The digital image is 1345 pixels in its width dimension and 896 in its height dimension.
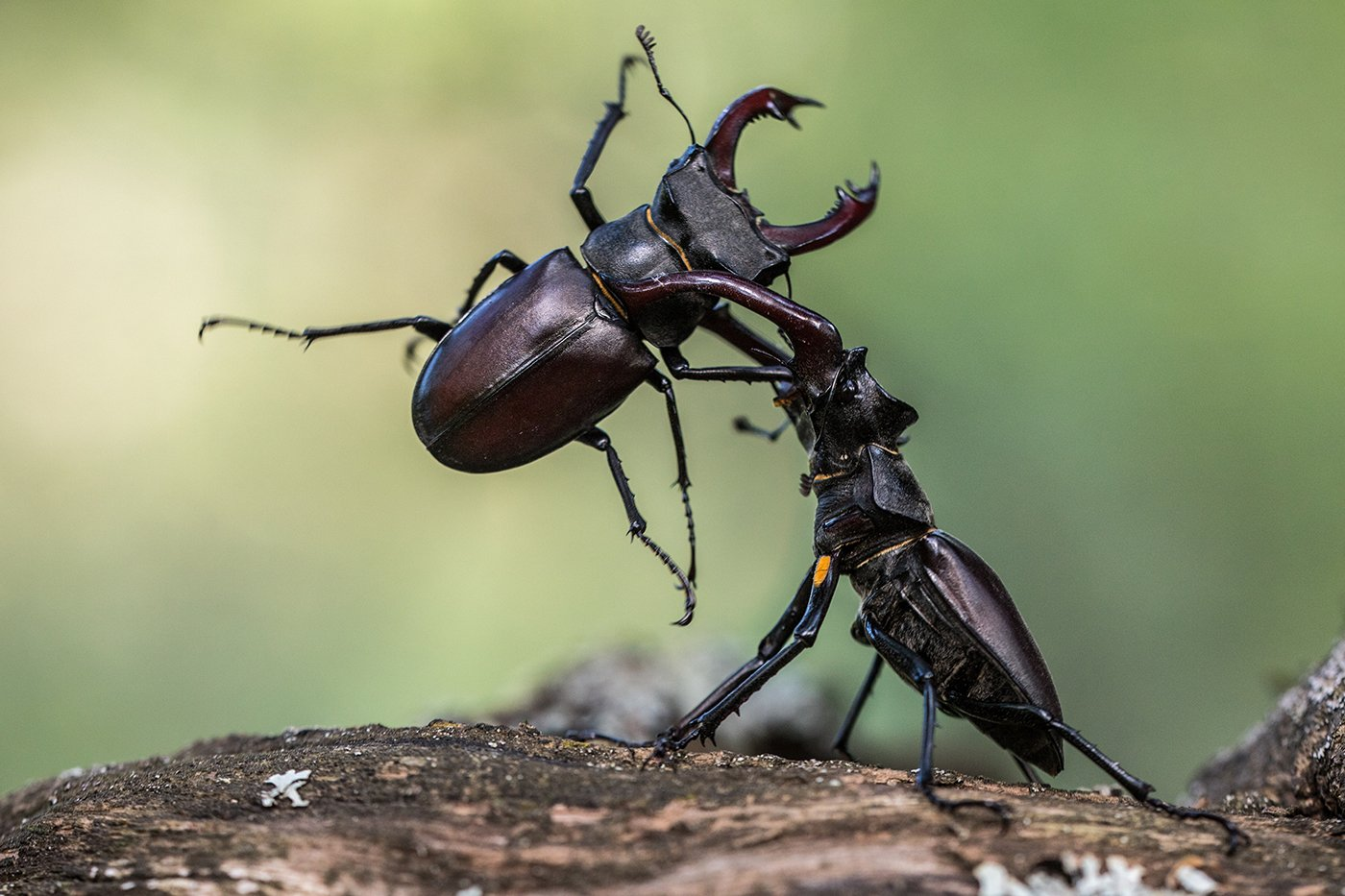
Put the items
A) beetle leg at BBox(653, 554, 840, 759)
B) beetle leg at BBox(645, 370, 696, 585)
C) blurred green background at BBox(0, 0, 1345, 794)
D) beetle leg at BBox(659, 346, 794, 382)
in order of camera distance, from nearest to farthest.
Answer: beetle leg at BBox(653, 554, 840, 759) → beetle leg at BBox(659, 346, 794, 382) → beetle leg at BBox(645, 370, 696, 585) → blurred green background at BBox(0, 0, 1345, 794)

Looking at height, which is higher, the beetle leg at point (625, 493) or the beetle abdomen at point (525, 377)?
the beetle abdomen at point (525, 377)

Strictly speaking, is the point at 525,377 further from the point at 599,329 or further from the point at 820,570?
the point at 820,570

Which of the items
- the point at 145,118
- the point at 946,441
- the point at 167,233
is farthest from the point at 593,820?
the point at 145,118

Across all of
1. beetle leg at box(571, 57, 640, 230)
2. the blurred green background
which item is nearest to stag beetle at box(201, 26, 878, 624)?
beetle leg at box(571, 57, 640, 230)

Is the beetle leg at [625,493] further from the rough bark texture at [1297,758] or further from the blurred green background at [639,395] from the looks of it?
the rough bark texture at [1297,758]

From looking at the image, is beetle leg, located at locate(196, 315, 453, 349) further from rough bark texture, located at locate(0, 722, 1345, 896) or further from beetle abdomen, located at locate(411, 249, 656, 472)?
rough bark texture, located at locate(0, 722, 1345, 896)

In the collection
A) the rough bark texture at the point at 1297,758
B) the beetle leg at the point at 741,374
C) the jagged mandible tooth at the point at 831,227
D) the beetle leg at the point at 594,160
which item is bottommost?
the rough bark texture at the point at 1297,758

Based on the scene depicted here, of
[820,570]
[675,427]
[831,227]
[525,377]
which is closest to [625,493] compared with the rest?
[675,427]

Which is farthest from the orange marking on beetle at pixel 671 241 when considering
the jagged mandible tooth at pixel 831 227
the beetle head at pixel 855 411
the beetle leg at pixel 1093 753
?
the beetle leg at pixel 1093 753
